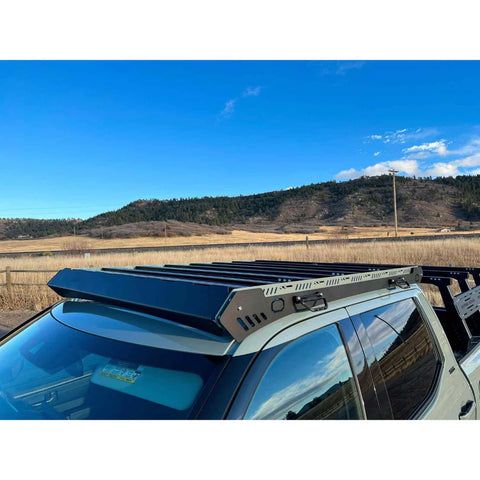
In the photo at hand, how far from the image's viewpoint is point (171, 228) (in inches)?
2763

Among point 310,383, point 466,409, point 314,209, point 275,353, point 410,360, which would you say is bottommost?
point 466,409

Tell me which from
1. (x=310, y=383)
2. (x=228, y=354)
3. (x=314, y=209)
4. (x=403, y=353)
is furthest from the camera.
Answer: (x=314, y=209)

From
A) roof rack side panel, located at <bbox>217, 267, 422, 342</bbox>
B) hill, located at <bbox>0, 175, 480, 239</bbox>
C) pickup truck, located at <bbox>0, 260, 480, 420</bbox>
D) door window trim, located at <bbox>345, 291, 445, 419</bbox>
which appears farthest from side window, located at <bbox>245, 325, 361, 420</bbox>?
hill, located at <bbox>0, 175, 480, 239</bbox>

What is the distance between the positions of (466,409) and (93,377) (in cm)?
209

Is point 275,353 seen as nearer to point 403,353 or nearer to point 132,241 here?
point 403,353

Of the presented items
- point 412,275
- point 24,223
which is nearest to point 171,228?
point 24,223

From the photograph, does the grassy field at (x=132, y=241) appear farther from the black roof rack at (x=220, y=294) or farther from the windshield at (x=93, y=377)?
the windshield at (x=93, y=377)

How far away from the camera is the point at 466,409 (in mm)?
2248

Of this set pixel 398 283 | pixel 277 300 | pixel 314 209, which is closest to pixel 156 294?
pixel 277 300

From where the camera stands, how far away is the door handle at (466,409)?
2.17 metres

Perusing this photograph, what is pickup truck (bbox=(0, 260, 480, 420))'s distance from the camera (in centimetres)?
135

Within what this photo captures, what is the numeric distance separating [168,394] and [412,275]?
6.14 feet

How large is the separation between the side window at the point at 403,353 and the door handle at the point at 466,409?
9.6 inches

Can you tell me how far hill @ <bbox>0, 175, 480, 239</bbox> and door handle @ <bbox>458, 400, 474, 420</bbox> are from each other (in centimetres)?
8146
